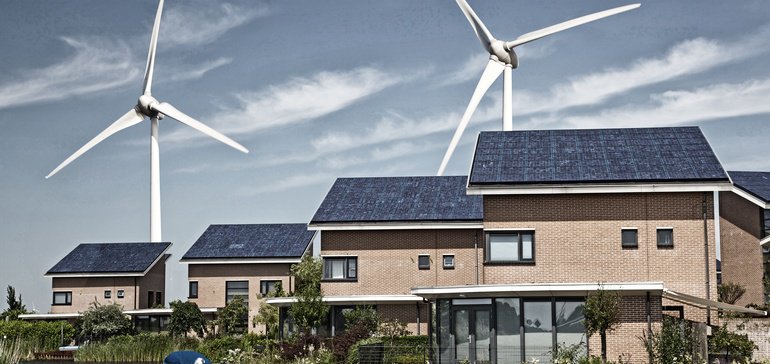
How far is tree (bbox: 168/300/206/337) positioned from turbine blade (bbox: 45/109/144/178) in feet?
41.9

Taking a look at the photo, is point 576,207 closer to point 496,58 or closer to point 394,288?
point 394,288

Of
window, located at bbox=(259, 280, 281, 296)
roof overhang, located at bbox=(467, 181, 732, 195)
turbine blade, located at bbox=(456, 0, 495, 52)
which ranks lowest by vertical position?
window, located at bbox=(259, 280, 281, 296)

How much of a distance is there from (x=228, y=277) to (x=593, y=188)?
30.6 meters

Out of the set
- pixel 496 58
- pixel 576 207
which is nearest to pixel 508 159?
pixel 576 207

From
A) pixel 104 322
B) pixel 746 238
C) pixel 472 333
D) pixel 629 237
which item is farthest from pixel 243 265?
pixel 472 333

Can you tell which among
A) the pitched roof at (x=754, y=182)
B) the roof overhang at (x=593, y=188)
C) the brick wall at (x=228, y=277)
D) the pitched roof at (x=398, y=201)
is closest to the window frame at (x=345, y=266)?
the pitched roof at (x=398, y=201)

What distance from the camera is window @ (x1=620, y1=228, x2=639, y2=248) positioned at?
3525 cm

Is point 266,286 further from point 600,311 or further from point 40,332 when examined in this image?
point 600,311

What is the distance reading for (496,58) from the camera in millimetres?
51844

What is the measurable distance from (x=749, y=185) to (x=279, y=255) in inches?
1020

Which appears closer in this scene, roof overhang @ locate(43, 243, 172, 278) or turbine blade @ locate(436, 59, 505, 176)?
turbine blade @ locate(436, 59, 505, 176)

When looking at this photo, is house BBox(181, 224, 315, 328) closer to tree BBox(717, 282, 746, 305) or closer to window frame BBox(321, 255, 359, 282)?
window frame BBox(321, 255, 359, 282)

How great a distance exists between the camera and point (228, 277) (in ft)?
200

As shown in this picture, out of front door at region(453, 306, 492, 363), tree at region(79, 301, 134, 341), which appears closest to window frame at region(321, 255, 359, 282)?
front door at region(453, 306, 492, 363)
